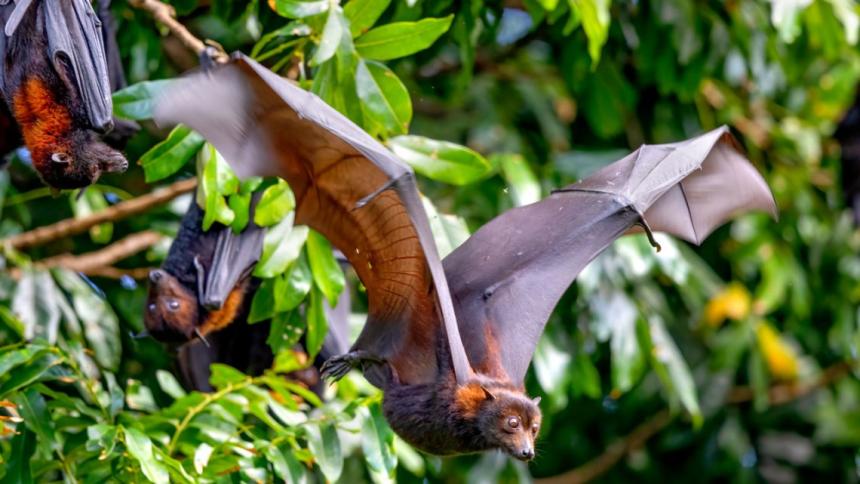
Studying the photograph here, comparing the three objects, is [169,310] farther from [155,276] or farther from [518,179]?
[518,179]

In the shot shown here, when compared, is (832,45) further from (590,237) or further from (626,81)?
(590,237)

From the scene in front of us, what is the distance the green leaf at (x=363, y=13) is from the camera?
178 inches

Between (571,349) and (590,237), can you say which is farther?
(571,349)

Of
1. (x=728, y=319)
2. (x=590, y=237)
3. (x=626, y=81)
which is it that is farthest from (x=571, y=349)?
(x=728, y=319)

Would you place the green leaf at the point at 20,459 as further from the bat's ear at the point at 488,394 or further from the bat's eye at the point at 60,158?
the bat's ear at the point at 488,394

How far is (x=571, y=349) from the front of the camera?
664 cm

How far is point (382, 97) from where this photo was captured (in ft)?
14.6

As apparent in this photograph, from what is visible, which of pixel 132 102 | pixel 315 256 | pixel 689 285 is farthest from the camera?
pixel 689 285

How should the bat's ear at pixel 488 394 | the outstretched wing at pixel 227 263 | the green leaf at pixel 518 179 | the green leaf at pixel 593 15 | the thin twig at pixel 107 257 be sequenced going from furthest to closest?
the thin twig at pixel 107 257 < the green leaf at pixel 518 179 < the green leaf at pixel 593 15 < the outstretched wing at pixel 227 263 < the bat's ear at pixel 488 394

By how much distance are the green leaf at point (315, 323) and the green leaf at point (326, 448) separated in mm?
300

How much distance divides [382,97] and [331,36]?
284mm

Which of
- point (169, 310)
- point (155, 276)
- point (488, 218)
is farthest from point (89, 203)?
point (488, 218)

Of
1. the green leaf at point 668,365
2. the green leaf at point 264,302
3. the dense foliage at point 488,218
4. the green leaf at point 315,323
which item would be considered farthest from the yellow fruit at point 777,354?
the green leaf at point 264,302

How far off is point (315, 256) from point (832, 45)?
10.6ft
